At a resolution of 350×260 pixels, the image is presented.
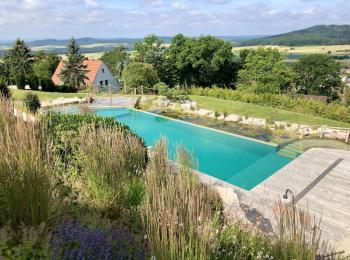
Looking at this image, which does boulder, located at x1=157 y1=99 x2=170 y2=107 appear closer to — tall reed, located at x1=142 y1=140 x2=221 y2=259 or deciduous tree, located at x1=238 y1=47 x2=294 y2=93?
tall reed, located at x1=142 y1=140 x2=221 y2=259

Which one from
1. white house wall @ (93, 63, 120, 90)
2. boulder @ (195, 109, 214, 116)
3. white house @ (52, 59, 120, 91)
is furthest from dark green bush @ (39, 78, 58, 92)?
white house wall @ (93, 63, 120, 90)

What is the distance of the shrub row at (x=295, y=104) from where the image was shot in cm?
1401

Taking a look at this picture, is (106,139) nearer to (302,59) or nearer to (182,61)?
(182,61)

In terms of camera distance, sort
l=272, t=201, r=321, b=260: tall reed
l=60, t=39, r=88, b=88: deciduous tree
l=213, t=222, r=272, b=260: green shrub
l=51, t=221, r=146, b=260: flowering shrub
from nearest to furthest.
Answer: l=272, t=201, r=321, b=260: tall reed → l=51, t=221, r=146, b=260: flowering shrub → l=213, t=222, r=272, b=260: green shrub → l=60, t=39, r=88, b=88: deciduous tree

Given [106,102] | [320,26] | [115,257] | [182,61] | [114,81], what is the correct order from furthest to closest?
[320,26] → [114,81] → [182,61] → [106,102] → [115,257]

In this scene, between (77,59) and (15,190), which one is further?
(77,59)

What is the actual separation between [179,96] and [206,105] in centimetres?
182

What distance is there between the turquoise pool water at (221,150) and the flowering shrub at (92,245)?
3.70 meters

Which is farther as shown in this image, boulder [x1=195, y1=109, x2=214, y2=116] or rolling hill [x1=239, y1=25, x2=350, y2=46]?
rolling hill [x1=239, y1=25, x2=350, y2=46]

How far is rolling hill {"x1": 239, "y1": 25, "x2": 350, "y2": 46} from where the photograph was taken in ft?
333

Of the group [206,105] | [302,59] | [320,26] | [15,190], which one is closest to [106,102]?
[206,105]

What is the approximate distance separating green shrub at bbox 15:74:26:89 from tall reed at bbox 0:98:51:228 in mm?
17666

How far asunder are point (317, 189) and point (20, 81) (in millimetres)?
17233

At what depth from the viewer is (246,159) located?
918 centimetres
